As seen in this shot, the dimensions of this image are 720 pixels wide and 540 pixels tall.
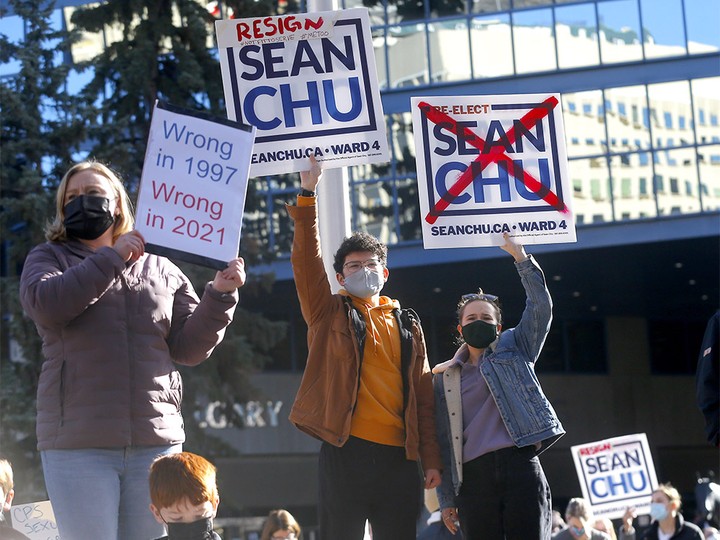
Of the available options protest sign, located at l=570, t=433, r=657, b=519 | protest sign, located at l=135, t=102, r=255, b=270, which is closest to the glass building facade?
protest sign, located at l=570, t=433, r=657, b=519

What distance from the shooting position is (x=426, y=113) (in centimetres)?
641

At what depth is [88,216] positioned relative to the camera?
469 cm

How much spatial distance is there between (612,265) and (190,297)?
27.4m

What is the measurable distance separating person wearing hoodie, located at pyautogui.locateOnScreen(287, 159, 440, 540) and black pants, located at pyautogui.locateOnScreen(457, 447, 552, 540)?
0.19 meters

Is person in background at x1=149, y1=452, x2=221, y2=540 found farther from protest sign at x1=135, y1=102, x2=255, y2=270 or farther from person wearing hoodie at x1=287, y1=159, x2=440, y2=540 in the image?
person wearing hoodie at x1=287, y1=159, x2=440, y2=540

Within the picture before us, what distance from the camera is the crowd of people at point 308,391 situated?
4.50 meters

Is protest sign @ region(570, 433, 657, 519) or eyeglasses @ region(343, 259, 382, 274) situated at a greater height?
eyeglasses @ region(343, 259, 382, 274)

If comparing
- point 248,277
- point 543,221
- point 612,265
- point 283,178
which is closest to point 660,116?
point 612,265

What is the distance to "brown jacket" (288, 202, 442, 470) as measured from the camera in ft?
17.6

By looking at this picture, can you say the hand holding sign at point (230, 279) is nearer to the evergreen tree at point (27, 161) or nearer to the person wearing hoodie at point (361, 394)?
the person wearing hoodie at point (361, 394)

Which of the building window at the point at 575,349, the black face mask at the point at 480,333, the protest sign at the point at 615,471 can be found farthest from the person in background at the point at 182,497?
the building window at the point at 575,349

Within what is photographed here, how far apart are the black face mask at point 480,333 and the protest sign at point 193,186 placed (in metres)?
1.43

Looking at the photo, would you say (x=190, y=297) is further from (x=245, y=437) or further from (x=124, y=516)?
(x=245, y=437)

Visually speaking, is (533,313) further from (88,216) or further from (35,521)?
(35,521)
